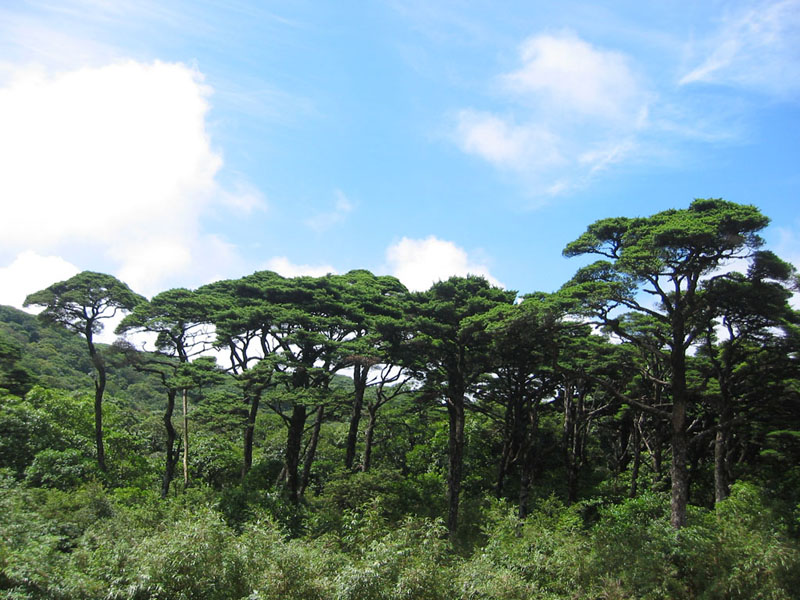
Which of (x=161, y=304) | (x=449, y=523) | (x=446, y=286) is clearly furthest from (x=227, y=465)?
(x=446, y=286)

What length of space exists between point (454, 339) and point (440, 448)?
10.8 meters

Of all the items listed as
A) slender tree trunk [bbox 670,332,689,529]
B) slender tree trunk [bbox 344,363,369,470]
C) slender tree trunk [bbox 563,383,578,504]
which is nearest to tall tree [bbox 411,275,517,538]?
slender tree trunk [bbox 344,363,369,470]

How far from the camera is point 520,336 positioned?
18094mm

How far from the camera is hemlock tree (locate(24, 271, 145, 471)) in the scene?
25.4 m

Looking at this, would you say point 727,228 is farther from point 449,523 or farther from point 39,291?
point 39,291

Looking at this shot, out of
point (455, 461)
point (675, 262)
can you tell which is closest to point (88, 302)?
point (455, 461)

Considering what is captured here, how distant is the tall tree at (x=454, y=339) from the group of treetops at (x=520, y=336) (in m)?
0.06

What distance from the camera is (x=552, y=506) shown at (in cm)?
2100

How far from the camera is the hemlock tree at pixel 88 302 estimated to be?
83.2 ft

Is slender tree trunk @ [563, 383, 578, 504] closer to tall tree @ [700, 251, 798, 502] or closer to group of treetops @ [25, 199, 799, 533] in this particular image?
group of treetops @ [25, 199, 799, 533]

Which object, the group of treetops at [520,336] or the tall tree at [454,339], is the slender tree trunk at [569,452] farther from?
the tall tree at [454,339]

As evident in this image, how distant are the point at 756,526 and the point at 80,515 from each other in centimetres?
2048

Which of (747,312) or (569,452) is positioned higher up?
(747,312)

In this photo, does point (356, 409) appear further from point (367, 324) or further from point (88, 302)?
point (88, 302)
